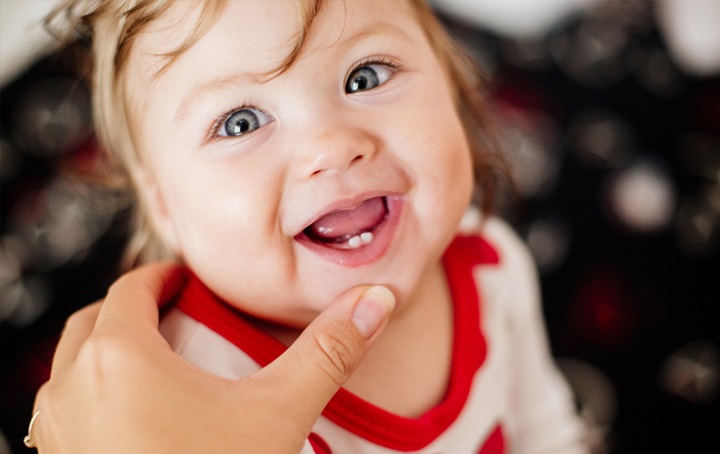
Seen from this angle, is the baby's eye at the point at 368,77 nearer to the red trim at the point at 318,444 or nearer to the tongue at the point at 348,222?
the tongue at the point at 348,222

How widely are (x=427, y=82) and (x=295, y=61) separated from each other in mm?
138

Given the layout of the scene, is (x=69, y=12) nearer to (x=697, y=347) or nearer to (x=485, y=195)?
(x=485, y=195)

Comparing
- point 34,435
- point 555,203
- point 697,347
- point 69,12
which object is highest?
point 69,12

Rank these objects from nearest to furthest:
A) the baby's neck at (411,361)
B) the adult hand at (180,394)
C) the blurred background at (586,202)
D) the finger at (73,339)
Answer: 1. the adult hand at (180,394)
2. the finger at (73,339)
3. the baby's neck at (411,361)
4. the blurred background at (586,202)

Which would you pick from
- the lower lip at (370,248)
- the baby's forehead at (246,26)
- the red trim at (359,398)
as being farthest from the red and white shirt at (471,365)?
the baby's forehead at (246,26)

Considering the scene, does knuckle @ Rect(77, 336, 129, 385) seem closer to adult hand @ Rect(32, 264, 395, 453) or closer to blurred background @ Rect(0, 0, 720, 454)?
adult hand @ Rect(32, 264, 395, 453)

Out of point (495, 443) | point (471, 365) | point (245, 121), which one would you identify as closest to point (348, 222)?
point (245, 121)

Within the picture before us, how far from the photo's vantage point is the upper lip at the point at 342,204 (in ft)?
1.73

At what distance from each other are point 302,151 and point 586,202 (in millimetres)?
776

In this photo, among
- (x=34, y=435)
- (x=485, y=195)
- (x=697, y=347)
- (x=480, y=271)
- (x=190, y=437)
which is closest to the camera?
(x=190, y=437)

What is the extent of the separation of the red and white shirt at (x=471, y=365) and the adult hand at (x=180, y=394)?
81mm

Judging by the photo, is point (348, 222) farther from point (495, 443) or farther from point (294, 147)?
point (495, 443)

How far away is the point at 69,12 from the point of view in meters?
0.66

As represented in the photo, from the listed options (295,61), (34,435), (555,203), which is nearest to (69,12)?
(295,61)
